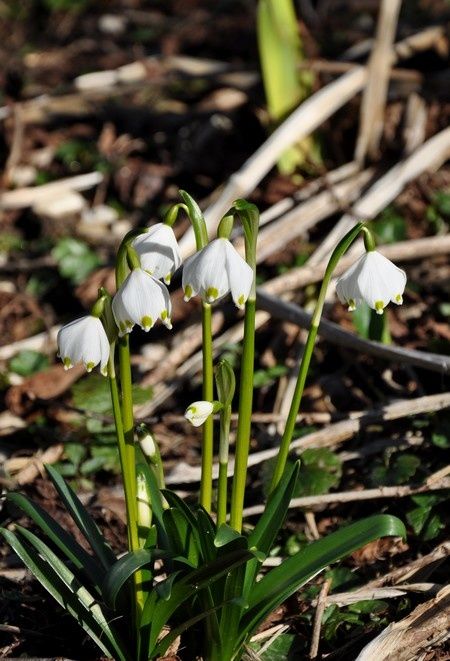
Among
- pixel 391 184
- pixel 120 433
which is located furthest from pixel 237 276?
pixel 391 184

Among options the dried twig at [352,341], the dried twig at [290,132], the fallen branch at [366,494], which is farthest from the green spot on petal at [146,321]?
the dried twig at [290,132]

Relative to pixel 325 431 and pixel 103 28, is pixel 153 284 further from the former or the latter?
pixel 103 28

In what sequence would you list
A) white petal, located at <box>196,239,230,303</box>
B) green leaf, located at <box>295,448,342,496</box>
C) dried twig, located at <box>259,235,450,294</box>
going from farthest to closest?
dried twig, located at <box>259,235,450,294</box> < green leaf, located at <box>295,448,342,496</box> < white petal, located at <box>196,239,230,303</box>

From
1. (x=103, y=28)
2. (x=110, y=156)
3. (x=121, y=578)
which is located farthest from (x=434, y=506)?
(x=103, y=28)

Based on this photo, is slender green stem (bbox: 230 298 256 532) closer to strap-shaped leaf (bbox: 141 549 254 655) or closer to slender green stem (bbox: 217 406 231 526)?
slender green stem (bbox: 217 406 231 526)

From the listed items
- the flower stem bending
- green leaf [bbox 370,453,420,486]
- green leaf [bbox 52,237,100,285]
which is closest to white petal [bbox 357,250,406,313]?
the flower stem bending

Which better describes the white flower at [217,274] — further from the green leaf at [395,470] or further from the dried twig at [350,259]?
the dried twig at [350,259]

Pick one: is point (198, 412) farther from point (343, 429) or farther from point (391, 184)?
point (391, 184)
